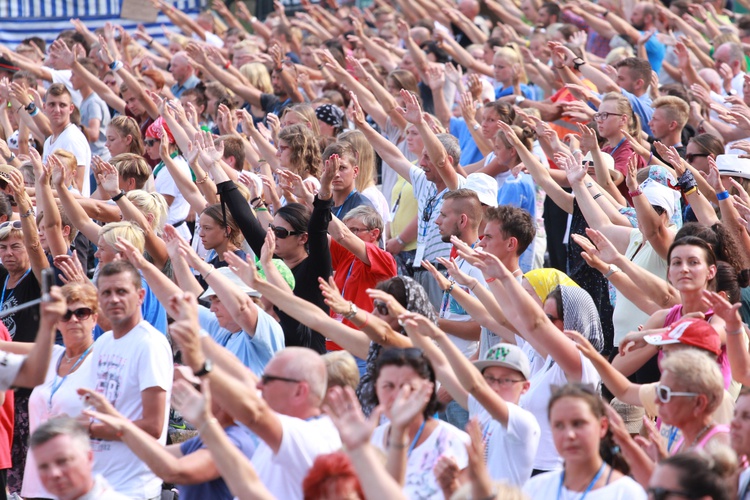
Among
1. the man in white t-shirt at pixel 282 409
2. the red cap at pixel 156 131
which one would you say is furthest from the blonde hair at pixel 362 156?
the man in white t-shirt at pixel 282 409

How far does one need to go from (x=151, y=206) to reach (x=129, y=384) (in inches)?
99.6

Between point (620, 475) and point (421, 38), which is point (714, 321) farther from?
point (421, 38)

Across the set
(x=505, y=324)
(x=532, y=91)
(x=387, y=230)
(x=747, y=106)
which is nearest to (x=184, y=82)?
(x=532, y=91)

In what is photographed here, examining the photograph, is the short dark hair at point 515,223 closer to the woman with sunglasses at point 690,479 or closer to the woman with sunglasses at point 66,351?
the woman with sunglasses at point 66,351

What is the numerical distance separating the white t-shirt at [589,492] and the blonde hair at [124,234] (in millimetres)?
2978


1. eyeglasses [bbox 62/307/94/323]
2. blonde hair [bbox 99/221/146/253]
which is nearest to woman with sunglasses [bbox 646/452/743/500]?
eyeglasses [bbox 62/307/94/323]

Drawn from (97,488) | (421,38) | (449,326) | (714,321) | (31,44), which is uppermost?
(714,321)

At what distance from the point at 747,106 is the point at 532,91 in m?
3.56

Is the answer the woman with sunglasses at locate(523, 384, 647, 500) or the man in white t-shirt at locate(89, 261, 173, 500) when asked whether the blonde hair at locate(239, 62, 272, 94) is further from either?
the woman with sunglasses at locate(523, 384, 647, 500)

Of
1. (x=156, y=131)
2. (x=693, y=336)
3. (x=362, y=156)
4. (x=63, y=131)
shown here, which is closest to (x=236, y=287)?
(x=693, y=336)

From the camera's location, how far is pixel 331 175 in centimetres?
660

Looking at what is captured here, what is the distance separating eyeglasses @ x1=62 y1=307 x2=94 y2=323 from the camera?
18.7 ft

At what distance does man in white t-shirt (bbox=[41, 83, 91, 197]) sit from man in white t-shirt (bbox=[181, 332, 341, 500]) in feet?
18.4

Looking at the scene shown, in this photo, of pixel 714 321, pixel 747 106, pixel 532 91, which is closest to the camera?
pixel 714 321
